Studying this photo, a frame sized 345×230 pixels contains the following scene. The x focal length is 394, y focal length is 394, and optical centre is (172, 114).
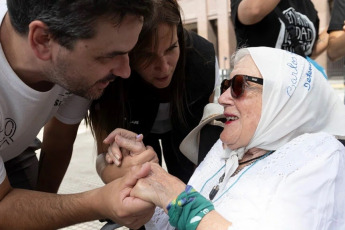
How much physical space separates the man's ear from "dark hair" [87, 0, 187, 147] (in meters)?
0.47

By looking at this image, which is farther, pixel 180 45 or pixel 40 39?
pixel 180 45

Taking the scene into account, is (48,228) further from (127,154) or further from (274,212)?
(274,212)

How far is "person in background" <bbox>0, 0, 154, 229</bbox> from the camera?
4.76 feet

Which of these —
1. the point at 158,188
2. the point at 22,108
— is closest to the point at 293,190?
the point at 158,188

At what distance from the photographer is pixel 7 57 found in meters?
1.68

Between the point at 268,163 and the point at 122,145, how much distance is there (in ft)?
2.12

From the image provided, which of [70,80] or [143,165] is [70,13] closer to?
[70,80]

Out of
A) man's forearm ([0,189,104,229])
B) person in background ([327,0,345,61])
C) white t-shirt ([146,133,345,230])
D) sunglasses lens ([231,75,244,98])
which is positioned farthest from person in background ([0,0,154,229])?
person in background ([327,0,345,61])

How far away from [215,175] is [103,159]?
1.92 feet

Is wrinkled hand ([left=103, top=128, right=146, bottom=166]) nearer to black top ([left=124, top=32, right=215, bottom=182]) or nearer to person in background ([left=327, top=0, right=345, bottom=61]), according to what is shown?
black top ([left=124, top=32, right=215, bottom=182])

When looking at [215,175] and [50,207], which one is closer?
[50,207]

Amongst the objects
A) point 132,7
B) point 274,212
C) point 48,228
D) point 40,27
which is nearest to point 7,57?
point 40,27

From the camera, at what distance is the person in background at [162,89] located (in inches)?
75.5

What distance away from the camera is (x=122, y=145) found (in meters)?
1.79
